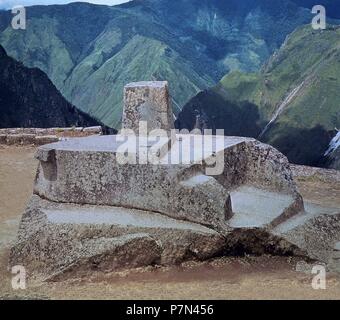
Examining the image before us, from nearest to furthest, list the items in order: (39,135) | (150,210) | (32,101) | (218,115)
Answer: (150,210), (39,135), (32,101), (218,115)

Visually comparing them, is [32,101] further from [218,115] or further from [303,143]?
[218,115]

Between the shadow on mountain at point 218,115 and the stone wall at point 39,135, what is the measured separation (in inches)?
3142

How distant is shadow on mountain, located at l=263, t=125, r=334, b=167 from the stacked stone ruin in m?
66.0

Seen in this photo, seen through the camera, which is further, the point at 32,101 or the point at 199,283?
the point at 32,101

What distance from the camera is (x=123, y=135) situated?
8938mm

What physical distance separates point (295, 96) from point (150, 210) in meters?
89.5

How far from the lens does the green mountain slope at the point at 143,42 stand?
115 metres

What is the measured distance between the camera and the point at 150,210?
7656mm

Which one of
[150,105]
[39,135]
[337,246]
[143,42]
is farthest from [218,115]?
[337,246]

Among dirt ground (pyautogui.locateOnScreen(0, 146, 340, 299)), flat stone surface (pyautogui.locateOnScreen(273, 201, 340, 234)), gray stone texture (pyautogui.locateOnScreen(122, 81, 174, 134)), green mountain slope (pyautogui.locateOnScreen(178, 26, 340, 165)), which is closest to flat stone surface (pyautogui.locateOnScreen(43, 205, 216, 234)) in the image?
dirt ground (pyautogui.locateOnScreen(0, 146, 340, 299))

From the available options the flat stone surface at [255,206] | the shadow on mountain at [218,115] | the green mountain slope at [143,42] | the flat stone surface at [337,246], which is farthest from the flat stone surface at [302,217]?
the shadow on mountain at [218,115]

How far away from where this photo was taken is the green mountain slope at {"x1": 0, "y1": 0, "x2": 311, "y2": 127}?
115 meters

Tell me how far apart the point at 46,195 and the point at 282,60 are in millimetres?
108390

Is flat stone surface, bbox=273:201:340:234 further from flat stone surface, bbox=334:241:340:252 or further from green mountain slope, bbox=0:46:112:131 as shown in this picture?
green mountain slope, bbox=0:46:112:131
